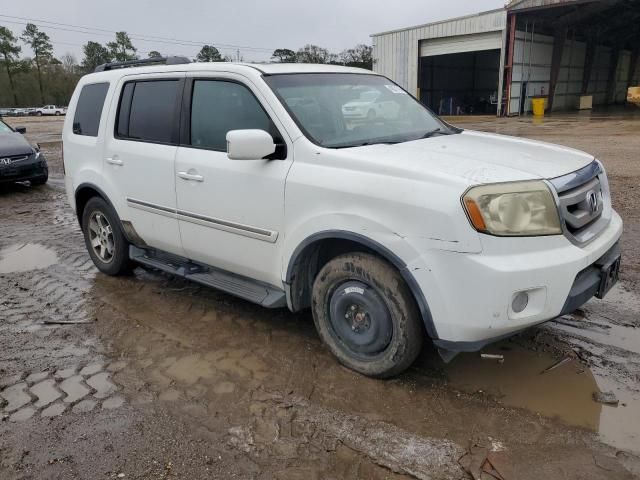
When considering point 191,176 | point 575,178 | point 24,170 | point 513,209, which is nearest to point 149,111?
point 191,176

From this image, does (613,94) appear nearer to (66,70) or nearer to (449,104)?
(449,104)

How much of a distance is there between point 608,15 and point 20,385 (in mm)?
37601

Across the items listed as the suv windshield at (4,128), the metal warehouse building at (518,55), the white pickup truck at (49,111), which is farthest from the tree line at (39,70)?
the suv windshield at (4,128)

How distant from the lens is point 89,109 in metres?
5.12

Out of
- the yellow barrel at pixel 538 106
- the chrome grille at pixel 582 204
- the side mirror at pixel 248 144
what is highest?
the side mirror at pixel 248 144

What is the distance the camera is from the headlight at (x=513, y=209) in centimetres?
270

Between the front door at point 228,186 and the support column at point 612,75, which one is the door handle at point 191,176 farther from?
the support column at point 612,75

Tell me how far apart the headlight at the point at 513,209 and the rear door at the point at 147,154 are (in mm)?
2408

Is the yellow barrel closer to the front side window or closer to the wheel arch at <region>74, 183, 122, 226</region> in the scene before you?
the wheel arch at <region>74, 183, 122, 226</region>

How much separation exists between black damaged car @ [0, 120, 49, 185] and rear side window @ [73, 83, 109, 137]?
6043 millimetres

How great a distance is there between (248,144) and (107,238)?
267cm

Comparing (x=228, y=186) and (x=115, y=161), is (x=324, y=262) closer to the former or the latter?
(x=228, y=186)

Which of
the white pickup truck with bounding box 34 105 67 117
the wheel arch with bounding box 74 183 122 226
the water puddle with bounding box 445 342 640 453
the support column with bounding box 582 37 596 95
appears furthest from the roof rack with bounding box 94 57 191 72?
the white pickup truck with bounding box 34 105 67 117

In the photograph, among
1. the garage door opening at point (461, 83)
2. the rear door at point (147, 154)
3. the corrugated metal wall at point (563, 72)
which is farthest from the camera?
the garage door opening at point (461, 83)
